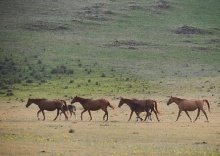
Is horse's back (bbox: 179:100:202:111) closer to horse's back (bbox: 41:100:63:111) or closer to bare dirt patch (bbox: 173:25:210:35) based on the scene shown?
horse's back (bbox: 41:100:63:111)

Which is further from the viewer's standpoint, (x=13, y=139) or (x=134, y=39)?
(x=134, y=39)

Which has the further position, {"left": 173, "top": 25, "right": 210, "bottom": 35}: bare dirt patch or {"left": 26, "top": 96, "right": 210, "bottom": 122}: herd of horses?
{"left": 173, "top": 25, "right": 210, "bottom": 35}: bare dirt patch

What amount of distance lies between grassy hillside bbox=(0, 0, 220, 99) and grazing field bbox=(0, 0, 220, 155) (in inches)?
5.2

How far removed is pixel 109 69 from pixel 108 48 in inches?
499

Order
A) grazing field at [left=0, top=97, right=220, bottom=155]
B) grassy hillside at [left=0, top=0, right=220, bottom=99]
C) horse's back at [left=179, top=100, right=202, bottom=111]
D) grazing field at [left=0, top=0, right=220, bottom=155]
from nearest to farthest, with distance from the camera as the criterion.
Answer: grazing field at [left=0, top=97, right=220, bottom=155] < grazing field at [left=0, top=0, right=220, bottom=155] < horse's back at [left=179, top=100, right=202, bottom=111] < grassy hillside at [left=0, top=0, right=220, bottom=99]

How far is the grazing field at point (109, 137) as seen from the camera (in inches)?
885

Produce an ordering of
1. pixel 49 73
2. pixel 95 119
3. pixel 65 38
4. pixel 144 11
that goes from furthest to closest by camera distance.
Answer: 1. pixel 144 11
2. pixel 65 38
3. pixel 49 73
4. pixel 95 119

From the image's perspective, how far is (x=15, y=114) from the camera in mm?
40562

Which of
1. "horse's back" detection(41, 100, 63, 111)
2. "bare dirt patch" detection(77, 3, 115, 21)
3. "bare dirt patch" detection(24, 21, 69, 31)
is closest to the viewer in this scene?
"horse's back" detection(41, 100, 63, 111)

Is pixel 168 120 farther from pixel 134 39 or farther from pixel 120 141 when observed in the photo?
pixel 134 39

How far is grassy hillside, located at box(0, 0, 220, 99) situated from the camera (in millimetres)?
61125

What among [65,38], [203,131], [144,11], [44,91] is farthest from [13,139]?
[144,11]

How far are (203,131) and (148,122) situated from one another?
5422mm

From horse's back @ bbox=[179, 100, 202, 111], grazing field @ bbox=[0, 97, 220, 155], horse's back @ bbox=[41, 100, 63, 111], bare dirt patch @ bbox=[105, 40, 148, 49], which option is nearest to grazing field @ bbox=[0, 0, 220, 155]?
grazing field @ bbox=[0, 97, 220, 155]
